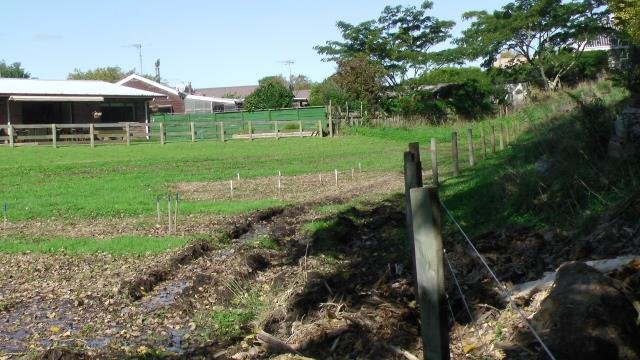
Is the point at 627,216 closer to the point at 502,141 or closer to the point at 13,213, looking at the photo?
the point at 13,213

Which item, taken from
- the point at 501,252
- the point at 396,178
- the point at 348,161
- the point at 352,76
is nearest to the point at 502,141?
the point at 396,178

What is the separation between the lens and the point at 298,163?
101 ft

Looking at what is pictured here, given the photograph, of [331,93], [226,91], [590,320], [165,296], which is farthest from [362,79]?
[226,91]

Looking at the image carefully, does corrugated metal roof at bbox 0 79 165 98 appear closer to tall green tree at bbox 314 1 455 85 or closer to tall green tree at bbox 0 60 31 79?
tall green tree at bbox 314 1 455 85

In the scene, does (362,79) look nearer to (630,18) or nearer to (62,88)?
(62,88)

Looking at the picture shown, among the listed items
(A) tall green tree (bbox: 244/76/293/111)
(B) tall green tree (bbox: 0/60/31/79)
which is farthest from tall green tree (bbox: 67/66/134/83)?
(A) tall green tree (bbox: 244/76/293/111)

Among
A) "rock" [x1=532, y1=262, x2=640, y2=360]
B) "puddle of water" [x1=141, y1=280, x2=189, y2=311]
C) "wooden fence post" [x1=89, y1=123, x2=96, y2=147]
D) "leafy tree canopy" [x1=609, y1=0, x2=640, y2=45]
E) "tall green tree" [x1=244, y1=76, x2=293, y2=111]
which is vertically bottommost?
"puddle of water" [x1=141, y1=280, x2=189, y2=311]

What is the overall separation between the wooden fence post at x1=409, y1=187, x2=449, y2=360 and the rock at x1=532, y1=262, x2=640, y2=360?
1681mm

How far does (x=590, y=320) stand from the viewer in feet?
17.5

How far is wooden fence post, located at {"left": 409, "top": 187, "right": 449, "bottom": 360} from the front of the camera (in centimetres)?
375

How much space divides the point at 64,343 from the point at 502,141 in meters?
19.5

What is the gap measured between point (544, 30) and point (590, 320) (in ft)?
146

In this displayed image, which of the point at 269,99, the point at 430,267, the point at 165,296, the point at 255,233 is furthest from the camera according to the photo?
the point at 269,99

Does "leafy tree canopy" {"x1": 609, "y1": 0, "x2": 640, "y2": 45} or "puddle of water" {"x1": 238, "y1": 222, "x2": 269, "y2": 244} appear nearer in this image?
"puddle of water" {"x1": 238, "y1": 222, "x2": 269, "y2": 244}
